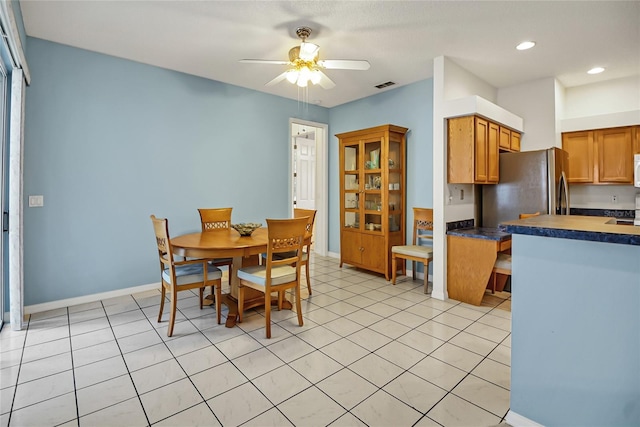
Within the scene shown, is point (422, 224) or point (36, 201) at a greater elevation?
point (36, 201)

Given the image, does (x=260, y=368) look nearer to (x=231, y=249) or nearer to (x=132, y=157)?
(x=231, y=249)

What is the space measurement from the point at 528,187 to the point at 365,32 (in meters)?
2.53

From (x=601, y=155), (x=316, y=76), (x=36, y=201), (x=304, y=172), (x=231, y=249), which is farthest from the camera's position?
(x=304, y=172)

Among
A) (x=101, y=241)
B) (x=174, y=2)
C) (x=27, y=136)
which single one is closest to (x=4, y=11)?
(x=174, y=2)

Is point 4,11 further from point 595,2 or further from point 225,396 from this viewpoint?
point 595,2

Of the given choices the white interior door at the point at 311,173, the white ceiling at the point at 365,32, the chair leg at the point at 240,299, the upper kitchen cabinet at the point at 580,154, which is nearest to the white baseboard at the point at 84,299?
the chair leg at the point at 240,299

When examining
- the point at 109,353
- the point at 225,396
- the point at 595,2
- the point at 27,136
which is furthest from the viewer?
the point at 27,136

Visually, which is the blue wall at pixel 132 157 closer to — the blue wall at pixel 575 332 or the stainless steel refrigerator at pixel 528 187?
the stainless steel refrigerator at pixel 528 187

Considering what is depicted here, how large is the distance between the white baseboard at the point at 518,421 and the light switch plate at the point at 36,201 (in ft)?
13.8

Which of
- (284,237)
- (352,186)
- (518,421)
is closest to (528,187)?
(352,186)

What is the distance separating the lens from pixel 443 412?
5.79ft

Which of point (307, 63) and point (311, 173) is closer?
point (307, 63)

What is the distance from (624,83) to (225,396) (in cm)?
579

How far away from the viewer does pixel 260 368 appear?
219cm
